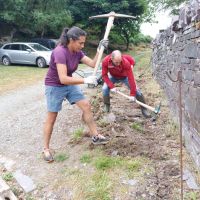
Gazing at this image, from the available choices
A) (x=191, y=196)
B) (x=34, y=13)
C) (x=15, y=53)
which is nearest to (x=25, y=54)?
(x=15, y=53)

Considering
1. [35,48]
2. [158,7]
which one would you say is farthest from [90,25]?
[35,48]

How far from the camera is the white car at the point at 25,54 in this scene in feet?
59.1

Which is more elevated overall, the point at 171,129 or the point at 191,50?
the point at 191,50

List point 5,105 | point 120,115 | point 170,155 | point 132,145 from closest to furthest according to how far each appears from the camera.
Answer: point 170,155
point 132,145
point 120,115
point 5,105

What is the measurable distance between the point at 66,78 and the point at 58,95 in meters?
0.49

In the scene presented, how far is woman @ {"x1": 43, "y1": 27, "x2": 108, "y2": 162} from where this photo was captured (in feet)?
14.8

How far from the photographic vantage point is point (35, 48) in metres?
18.5

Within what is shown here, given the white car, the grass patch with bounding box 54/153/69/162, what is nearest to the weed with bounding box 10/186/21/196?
the grass patch with bounding box 54/153/69/162

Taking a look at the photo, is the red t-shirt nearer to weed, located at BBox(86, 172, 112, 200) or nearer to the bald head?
the bald head

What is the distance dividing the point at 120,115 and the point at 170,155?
2217mm

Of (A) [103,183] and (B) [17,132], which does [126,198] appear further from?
(B) [17,132]

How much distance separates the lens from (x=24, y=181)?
4527 millimetres

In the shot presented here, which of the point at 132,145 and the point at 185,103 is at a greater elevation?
the point at 185,103

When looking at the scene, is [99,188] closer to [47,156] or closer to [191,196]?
[191,196]
